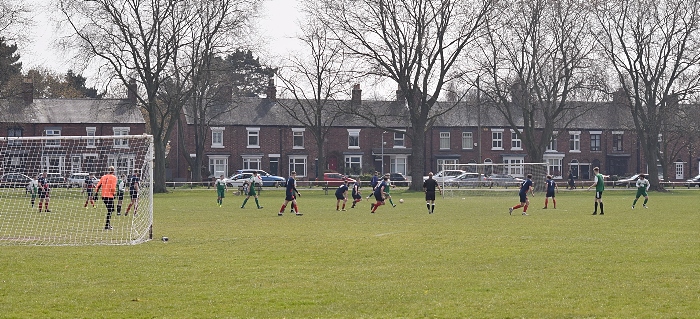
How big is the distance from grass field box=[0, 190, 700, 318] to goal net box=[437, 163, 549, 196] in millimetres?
31124

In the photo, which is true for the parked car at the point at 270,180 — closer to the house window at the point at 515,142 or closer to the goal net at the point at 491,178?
A: the goal net at the point at 491,178

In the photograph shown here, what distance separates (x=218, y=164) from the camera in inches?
3332

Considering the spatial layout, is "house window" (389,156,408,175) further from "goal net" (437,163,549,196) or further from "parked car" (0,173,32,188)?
"parked car" (0,173,32,188)

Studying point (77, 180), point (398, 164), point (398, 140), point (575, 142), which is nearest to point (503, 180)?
point (77, 180)

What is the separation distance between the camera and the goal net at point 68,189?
23484 millimetres

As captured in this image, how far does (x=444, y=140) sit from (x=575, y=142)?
13.8 meters

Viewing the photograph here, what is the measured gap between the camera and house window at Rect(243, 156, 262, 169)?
84875 millimetres

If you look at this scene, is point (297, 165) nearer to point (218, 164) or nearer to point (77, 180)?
→ point (218, 164)

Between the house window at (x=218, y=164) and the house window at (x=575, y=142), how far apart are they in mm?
34607

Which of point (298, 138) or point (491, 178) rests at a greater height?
point (298, 138)

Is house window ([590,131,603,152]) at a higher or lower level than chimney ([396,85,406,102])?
lower

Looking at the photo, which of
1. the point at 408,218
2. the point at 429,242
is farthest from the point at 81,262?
the point at 408,218

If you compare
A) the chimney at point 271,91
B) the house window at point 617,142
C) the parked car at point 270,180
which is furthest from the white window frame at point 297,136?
the house window at point 617,142

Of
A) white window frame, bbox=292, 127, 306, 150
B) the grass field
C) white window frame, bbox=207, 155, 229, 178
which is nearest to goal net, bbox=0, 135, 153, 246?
the grass field
